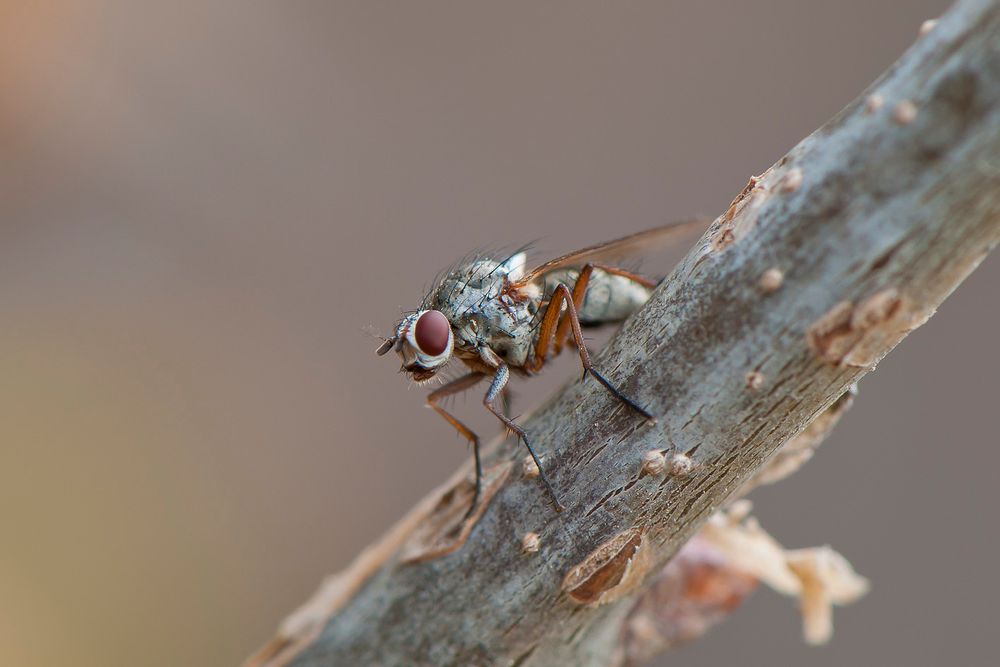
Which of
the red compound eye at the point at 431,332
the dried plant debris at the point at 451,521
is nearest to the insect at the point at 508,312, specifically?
the red compound eye at the point at 431,332

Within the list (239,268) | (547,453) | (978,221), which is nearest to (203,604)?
(239,268)

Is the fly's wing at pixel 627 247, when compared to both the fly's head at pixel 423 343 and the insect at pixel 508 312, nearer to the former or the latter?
the insect at pixel 508 312

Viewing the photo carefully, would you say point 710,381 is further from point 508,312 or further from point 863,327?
point 508,312

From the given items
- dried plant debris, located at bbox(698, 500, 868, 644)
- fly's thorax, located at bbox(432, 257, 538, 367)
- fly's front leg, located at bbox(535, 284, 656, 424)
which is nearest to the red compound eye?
fly's thorax, located at bbox(432, 257, 538, 367)

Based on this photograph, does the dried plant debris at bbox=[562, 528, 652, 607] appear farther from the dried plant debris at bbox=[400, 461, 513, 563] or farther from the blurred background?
the blurred background

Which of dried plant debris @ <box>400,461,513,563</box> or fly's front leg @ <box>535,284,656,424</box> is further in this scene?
dried plant debris @ <box>400,461,513,563</box>
